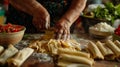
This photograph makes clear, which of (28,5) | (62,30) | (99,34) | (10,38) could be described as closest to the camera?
(10,38)

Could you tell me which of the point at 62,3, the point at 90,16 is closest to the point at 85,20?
the point at 90,16

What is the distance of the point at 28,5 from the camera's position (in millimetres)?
3320

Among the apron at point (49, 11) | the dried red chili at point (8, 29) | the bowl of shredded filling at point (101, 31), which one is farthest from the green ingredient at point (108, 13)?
the dried red chili at point (8, 29)

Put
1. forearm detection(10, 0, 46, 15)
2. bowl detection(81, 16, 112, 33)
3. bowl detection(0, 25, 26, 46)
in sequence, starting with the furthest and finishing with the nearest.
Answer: bowl detection(81, 16, 112, 33), forearm detection(10, 0, 46, 15), bowl detection(0, 25, 26, 46)

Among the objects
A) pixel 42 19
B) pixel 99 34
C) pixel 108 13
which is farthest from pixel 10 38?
pixel 108 13

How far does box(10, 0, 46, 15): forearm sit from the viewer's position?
3254 mm

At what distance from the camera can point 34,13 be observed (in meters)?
3.28

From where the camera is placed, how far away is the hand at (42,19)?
10.4 ft

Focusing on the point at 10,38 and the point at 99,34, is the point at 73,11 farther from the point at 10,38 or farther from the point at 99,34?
the point at 10,38

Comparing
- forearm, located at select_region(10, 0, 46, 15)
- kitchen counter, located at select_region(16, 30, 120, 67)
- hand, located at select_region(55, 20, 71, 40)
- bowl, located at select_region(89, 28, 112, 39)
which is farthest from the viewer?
bowl, located at select_region(89, 28, 112, 39)

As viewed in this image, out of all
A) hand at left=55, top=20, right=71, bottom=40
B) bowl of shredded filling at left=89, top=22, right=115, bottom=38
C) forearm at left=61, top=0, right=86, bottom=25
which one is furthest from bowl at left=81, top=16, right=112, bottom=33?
hand at left=55, top=20, right=71, bottom=40

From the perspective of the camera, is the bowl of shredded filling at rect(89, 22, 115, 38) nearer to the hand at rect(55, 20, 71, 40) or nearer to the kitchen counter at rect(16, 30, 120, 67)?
the kitchen counter at rect(16, 30, 120, 67)

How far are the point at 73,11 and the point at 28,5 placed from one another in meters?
0.57

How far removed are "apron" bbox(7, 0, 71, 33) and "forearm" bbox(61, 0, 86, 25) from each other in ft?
0.41
